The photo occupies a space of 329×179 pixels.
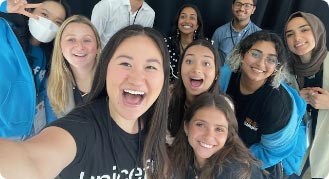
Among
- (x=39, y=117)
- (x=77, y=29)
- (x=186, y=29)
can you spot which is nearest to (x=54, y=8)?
(x=77, y=29)

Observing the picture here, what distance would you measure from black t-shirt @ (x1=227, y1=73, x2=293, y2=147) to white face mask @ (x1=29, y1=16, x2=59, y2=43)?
92 centimetres

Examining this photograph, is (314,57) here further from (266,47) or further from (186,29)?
(186,29)

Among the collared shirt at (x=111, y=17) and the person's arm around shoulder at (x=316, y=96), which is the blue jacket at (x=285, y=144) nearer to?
the person's arm around shoulder at (x=316, y=96)

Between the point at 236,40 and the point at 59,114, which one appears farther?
the point at 236,40

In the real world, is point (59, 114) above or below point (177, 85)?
below

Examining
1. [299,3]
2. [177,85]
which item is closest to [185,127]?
[177,85]

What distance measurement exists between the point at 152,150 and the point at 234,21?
5.66 feet

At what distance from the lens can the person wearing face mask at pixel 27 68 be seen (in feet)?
4.66

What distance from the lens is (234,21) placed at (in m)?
2.40

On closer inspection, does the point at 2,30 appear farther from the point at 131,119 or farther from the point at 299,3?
the point at 299,3

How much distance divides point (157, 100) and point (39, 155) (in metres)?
0.38

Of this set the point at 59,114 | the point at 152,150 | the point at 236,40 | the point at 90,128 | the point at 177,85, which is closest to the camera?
the point at 90,128

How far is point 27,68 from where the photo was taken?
144cm

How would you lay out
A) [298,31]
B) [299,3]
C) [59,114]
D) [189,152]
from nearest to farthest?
[189,152] → [59,114] → [298,31] → [299,3]
